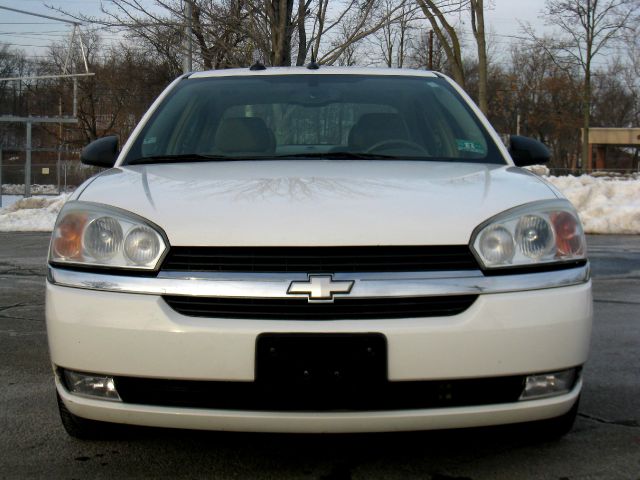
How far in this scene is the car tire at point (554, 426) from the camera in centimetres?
299

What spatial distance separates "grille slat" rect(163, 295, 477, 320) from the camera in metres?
2.50

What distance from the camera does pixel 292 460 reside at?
2.94 m

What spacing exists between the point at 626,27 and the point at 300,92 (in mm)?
32968

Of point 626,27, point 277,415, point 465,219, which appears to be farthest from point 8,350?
point 626,27

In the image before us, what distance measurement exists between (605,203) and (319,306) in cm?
1337

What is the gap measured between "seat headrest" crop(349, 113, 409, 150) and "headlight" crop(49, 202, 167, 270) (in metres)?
1.41

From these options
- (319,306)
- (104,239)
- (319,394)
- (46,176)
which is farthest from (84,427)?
(46,176)

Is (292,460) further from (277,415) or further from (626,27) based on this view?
(626,27)

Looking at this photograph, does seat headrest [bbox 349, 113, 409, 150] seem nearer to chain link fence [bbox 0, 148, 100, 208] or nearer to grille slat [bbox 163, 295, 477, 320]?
grille slat [bbox 163, 295, 477, 320]

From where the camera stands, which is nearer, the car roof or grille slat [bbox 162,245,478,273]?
grille slat [bbox 162,245,478,273]

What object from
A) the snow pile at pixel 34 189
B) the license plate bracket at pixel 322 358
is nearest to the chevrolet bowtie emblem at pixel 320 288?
the license plate bracket at pixel 322 358

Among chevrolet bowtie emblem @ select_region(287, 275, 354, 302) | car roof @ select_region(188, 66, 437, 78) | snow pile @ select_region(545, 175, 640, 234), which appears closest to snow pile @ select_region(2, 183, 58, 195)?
snow pile @ select_region(545, 175, 640, 234)

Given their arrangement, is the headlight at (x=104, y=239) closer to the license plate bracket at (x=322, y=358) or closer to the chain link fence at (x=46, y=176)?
the license plate bracket at (x=322, y=358)

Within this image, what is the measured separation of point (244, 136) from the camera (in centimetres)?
389
